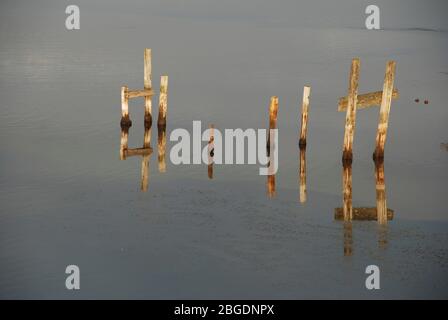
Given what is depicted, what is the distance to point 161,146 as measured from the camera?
101 ft

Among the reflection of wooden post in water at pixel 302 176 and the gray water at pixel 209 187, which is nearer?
the gray water at pixel 209 187

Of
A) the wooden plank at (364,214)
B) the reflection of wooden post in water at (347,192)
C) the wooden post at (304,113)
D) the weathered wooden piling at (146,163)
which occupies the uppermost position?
the wooden post at (304,113)

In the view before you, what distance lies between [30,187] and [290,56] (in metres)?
32.3

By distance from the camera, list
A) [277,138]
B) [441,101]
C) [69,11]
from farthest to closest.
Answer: [69,11] → [441,101] → [277,138]

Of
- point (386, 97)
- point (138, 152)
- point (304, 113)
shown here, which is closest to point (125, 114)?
point (138, 152)

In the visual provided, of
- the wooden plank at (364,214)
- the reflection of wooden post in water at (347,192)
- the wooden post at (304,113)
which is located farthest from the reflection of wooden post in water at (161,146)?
the wooden plank at (364,214)

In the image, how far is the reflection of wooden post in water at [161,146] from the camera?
28766 mm

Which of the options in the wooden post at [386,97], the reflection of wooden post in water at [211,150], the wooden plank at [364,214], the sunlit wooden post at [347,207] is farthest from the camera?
the reflection of wooden post in water at [211,150]

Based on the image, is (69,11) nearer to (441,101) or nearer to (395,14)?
(395,14)

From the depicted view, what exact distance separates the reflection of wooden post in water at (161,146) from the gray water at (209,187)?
0.25m

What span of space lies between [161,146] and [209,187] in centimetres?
483

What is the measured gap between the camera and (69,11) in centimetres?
7681

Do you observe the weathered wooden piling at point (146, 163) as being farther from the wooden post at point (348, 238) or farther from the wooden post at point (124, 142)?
the wooden post at point (348, 238)
